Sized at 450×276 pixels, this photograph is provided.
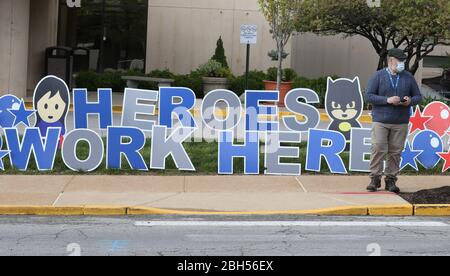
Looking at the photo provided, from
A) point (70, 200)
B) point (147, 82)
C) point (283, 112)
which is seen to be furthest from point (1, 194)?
point (147, 82)

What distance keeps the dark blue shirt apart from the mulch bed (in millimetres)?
973

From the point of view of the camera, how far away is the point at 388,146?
9055 mm

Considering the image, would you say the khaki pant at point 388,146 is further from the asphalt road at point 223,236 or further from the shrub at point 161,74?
the shrub at point 161,74

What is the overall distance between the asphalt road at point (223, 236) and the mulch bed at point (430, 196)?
1.71 feet

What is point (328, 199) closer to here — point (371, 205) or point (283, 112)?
point (371, 205)

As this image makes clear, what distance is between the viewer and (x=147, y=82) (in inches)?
856

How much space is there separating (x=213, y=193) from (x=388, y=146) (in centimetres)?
246

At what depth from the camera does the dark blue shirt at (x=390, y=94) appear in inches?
345

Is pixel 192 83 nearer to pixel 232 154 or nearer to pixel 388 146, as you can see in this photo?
pixel 232 154

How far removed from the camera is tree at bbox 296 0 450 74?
17.9 m

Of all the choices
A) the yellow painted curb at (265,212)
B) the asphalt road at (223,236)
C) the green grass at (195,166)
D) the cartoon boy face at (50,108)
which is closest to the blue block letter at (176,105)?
the green grass at (195,166)

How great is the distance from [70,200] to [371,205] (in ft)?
12.5

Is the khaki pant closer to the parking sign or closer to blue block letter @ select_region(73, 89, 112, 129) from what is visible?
blue block letter @ select_region(73, 89, 112, 129)

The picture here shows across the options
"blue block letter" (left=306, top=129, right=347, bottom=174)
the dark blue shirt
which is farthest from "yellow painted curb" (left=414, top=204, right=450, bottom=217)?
"blue block letter" (left=306, top=129, right=347, bottom=174)
